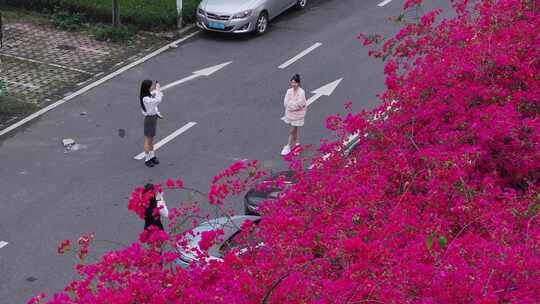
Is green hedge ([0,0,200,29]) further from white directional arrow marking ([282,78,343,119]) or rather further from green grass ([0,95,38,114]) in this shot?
white directional arrow marking ([282,78,343,119])

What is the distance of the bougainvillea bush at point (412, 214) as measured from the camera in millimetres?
7320

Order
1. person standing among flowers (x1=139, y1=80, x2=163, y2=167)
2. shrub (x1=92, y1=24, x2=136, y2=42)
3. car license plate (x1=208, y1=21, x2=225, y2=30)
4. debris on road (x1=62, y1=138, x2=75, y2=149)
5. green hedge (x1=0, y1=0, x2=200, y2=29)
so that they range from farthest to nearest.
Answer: green hedge (x1=0, y1=0, x2=200, y2=29), car license plate (x1=208, y1=21, x2=225, y2=30), shrub (x1=92, y1=24, x2=136, y2=42), debris on road (x1=62, y1=138, x2=75, y2=149), person standing among flowers (x1=139, y1=80, x2=163, y2=167)

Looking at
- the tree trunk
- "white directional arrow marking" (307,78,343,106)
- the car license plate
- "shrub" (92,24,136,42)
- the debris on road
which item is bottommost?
the debris on road

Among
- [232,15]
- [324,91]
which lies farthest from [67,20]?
[324,91]

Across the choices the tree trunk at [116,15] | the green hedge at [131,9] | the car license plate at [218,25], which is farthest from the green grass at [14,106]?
the car license plate at [218,25]

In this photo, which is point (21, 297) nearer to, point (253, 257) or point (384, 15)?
point (253, 257)

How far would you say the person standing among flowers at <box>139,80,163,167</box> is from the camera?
571 inches

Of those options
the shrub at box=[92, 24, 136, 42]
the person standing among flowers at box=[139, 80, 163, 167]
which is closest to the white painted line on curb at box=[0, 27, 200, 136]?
the shrub at box=[92, 24, 136, 42]

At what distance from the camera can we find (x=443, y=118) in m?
10.9

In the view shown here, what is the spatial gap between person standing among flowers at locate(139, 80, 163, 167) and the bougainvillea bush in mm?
4230

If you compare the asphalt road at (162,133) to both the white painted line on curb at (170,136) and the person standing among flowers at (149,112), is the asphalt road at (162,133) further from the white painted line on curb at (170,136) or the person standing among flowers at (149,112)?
the person standing among flowers at (149,112)

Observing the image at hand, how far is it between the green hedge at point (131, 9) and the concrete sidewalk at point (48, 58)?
1.46 feet

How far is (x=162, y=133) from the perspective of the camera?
52.6ft

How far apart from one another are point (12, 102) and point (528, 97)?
35.0ft
